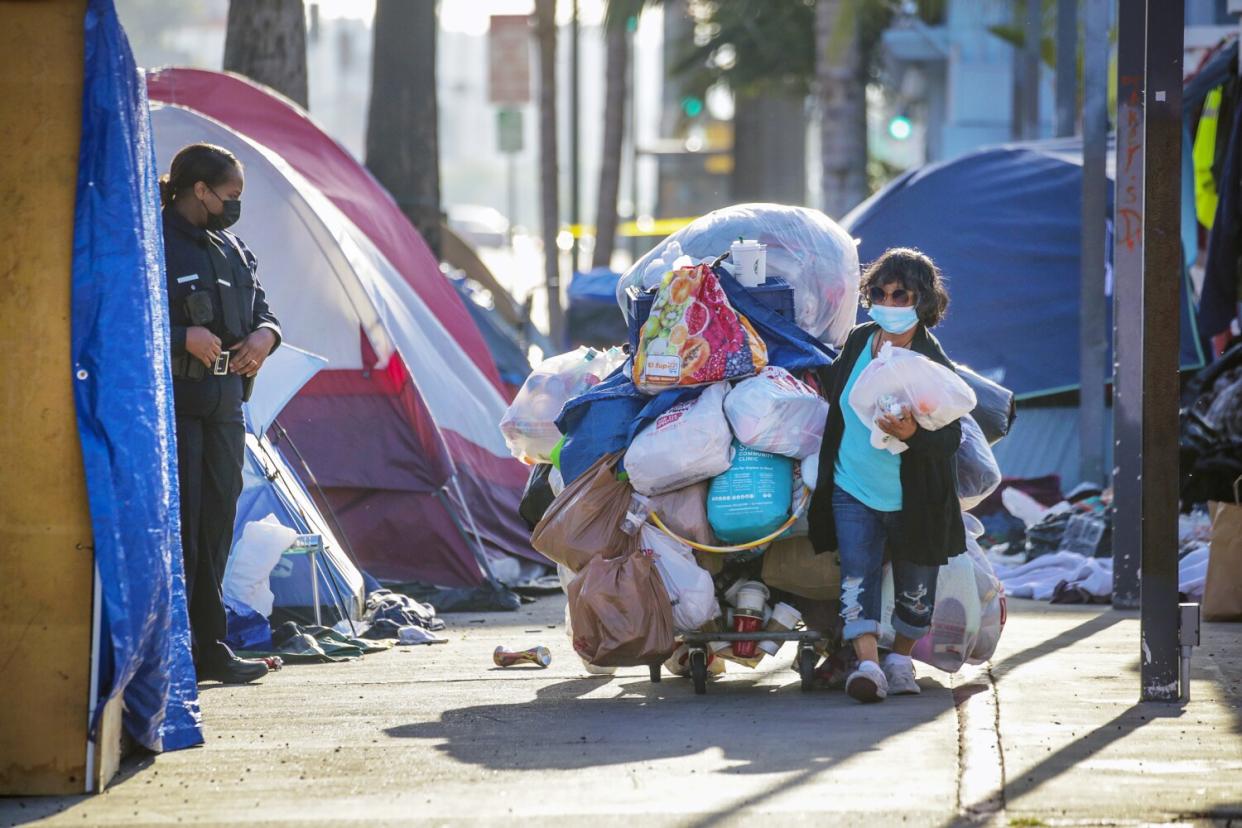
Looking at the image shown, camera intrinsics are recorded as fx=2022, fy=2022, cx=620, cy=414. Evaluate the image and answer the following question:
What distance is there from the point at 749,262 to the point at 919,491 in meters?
1.09

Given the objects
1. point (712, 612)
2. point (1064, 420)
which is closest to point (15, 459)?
point (712, 612)

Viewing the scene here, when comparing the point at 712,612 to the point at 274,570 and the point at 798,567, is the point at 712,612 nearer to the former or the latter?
the point at 798,567

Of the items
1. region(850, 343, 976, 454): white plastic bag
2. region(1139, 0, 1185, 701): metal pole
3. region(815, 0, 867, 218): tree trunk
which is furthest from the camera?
region(815, 0, 867, 218): tree trunk

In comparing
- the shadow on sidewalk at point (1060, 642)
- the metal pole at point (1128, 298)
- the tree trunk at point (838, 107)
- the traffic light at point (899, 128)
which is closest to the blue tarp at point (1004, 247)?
the metal pole at point (1128, 298)

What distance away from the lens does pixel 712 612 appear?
21.9ft

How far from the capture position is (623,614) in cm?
655

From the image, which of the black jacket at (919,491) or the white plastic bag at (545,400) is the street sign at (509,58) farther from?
the black jacket at (919,491)

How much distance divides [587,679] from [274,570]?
1897 millimetres

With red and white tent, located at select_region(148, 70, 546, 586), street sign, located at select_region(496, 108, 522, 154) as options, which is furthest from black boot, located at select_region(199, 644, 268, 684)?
street sign, located at select_region(496, 108, 522, 154)

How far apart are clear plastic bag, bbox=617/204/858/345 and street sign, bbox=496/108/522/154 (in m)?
24.3

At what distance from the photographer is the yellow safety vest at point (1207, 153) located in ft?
41.8

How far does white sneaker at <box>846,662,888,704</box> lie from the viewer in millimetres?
6316

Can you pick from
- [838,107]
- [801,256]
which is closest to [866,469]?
[801,256]

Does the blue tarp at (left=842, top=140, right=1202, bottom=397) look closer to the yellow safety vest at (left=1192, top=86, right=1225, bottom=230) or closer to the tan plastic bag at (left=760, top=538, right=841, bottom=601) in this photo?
the yellow safety vest at (left=1192, top=86, right=1225, bottom=230)
